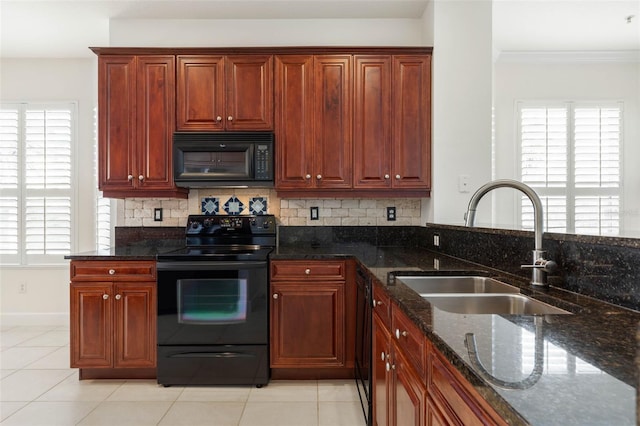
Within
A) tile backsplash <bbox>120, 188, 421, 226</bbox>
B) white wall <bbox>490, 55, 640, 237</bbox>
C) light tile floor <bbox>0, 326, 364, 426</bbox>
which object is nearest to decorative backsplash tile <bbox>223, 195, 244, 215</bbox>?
tile backsplash <bbox>120, 188, 421, 226</bbox>

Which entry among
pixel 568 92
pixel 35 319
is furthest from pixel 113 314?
pixel 568 92

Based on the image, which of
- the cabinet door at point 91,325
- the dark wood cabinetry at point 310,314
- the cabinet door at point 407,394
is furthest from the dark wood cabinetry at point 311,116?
the cabinet door at point 407,394

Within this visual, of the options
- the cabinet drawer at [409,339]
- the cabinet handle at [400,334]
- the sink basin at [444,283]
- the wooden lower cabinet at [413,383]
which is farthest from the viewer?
the sink basin at [444,283]

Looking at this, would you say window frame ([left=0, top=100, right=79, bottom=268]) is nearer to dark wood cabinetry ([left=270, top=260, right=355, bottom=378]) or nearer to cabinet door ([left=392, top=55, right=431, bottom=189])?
dark wood cabinetry ([left=270, top=260, right=355, bottom=378])

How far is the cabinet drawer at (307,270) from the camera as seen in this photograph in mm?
2512

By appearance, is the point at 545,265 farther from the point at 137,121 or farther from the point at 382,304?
the point at 137,121

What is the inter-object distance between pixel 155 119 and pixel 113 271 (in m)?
1.16

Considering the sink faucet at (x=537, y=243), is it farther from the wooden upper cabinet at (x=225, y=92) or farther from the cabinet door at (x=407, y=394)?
the wooden upper cabinet at (x=225, y=92)

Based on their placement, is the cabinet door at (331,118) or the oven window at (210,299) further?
the cabinet door at (331,118)

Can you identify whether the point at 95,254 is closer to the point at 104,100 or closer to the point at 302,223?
the point at 104,100

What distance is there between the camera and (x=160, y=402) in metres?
2.32

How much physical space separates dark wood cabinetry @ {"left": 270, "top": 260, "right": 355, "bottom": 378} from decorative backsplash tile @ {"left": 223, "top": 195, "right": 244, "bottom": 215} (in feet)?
2.69

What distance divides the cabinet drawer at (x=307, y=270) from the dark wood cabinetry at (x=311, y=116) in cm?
64

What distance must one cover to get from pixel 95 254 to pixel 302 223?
154 cm
